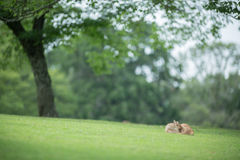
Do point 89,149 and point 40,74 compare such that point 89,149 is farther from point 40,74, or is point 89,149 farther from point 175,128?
point 40,74

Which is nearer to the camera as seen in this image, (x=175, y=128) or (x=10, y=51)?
(x=175, y=128)

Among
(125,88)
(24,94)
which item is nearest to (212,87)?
(125,88)

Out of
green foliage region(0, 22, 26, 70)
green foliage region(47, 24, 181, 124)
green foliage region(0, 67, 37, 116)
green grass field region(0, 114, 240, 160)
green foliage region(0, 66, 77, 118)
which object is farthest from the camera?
green foliage region(47, 24, 181, 124)

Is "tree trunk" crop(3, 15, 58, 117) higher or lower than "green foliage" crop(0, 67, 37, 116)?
higher

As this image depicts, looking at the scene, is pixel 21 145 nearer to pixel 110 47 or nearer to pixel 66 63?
pixel 110 47

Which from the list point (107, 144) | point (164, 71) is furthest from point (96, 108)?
point (107, 144)

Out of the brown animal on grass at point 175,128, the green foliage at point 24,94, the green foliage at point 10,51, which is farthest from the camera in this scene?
the green foliage at point 24,94

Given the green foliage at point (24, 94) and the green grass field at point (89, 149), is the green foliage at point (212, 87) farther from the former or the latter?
the green grass field at point (89, 149)

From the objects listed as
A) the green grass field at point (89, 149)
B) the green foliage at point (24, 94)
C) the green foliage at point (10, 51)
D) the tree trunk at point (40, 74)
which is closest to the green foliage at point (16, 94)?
the green foliage at point (24, 94)

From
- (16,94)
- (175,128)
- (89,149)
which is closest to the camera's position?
(89,149)

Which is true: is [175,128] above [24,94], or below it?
above

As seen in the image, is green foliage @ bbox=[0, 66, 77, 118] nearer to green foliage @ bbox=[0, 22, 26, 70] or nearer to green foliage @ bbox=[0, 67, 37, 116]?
green foliage @ bbox=[0, 67, 37, 116]

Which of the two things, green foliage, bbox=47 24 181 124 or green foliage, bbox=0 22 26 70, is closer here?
green foliage, bbox=0 22 26 70

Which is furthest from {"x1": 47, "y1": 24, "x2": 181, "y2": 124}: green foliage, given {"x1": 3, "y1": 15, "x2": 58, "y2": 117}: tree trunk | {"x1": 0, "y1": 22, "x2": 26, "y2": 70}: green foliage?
{"x1": 3, "y1": 15, "x2": 58, "y2": 117}: tree trunk
